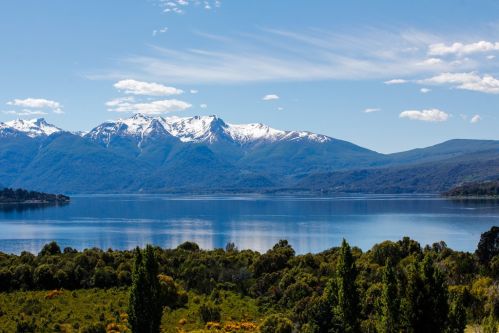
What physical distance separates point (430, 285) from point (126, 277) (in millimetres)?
37222

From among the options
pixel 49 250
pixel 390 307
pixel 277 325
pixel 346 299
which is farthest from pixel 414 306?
pixel 49 250

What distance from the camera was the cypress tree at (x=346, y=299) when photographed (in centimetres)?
4312

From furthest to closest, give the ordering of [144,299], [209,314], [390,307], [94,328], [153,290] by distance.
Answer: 1. [209,314]
2. [94,328]
3. [153,290]
4. [144,299]
5. [390,307]

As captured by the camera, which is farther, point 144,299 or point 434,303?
point 144,299

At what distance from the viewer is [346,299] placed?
43.7 m

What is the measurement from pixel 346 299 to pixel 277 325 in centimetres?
678

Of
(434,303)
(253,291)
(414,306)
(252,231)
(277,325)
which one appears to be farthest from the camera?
(252,231)

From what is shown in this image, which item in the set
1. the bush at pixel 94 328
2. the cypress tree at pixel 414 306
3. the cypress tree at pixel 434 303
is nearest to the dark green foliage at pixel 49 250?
the bush at pixel 94 328

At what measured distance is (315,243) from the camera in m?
125

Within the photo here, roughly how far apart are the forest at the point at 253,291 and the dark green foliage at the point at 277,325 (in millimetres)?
97

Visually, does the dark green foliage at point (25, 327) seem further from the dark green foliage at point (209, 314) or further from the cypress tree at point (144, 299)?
the dark green foliage at point (209, 314)

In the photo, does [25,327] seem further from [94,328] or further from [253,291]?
[253,291]

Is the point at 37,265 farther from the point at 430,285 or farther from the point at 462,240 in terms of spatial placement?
the point at 462,240

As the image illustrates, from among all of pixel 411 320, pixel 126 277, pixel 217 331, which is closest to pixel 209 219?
pixel 126 277
